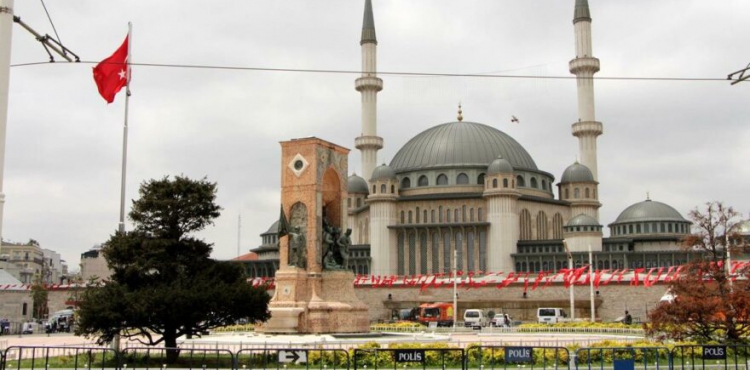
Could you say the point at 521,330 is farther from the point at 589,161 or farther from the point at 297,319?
the point at 589,161

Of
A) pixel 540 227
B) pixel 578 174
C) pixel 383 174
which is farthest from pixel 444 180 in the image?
pixel 578 174

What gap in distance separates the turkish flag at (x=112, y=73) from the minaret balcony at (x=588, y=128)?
6505 cm

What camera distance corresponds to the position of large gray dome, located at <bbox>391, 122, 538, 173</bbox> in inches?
3538

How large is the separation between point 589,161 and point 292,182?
5957 centimetres

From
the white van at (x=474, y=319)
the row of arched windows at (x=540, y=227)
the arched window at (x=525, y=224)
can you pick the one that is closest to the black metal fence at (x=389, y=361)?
the white van at (x=474, y=319)

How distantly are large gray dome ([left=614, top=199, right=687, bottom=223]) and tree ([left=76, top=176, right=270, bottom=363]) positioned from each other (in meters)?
66.6

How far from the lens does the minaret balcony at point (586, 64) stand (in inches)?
3278

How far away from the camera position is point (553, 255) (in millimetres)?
79875

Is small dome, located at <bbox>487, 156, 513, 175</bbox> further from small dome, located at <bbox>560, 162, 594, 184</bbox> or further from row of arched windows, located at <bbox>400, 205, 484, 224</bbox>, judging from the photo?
small dome, located at <bbox>560, 162, 594, 184</bbox>

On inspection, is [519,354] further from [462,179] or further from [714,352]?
[462,179]

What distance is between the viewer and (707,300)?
84.1 ft

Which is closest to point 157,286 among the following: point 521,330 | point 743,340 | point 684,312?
point 684,312

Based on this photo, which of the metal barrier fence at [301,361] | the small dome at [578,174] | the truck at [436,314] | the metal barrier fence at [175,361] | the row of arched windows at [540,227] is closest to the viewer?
the metal barrier fence at [301,361]

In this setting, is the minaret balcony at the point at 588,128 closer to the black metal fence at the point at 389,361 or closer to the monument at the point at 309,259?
the monument at the point at 309,259
